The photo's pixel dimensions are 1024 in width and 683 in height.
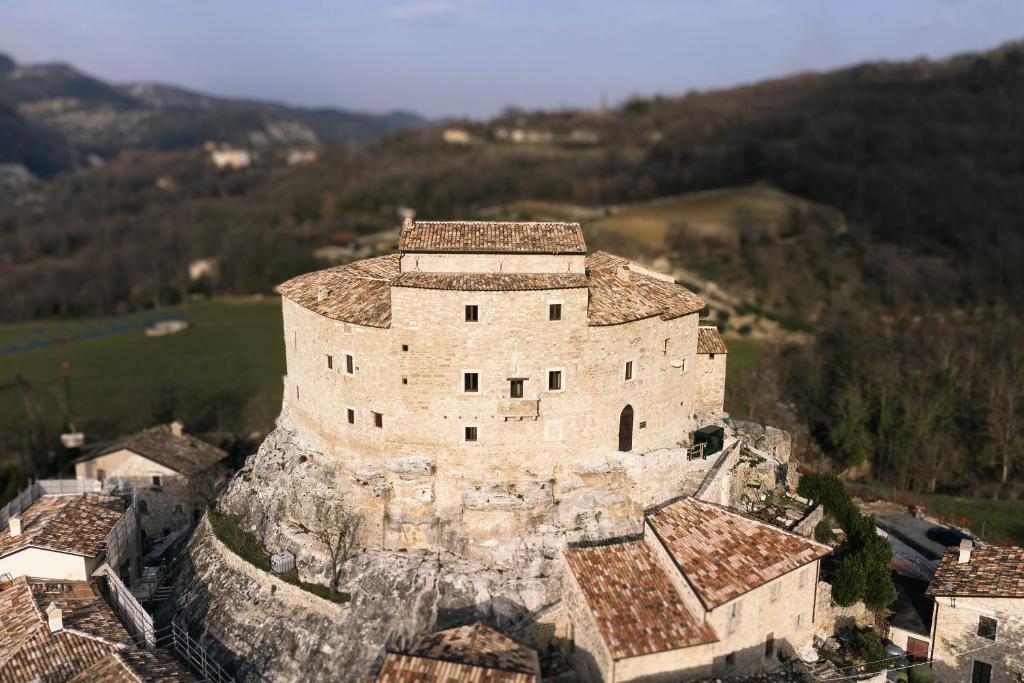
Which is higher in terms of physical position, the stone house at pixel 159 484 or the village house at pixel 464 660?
the village house at pixel 464 660

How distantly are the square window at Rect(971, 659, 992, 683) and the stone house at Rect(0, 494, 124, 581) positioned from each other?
3082 cm

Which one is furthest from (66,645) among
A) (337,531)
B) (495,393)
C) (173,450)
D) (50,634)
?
(173,450)

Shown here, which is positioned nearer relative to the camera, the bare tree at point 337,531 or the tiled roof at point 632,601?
the tiled roof at point 632,601

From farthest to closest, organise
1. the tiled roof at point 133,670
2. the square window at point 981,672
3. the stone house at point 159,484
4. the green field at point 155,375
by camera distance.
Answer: the green field at point 155,375 < the stone house at point 159,484 < the square window at point 981,672 < the tiled roof at point 133,670

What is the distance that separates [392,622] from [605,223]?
66117 millimetres

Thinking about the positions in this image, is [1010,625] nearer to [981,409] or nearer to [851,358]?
[981,409]

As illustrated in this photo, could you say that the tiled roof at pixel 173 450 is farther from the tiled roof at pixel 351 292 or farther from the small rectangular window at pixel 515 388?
the small rectangular window at pixel 515 388

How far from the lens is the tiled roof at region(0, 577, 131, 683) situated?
914 inches

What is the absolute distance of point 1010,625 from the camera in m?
25.7

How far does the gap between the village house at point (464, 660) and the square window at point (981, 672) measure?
49.4 feet

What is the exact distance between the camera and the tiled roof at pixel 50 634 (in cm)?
2320

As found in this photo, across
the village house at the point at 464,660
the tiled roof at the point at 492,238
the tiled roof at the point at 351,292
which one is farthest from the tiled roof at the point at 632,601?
the tiled roof at the point at 351,292

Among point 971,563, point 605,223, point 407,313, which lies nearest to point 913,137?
point 605,223

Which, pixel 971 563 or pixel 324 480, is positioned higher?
pixel 324 480
